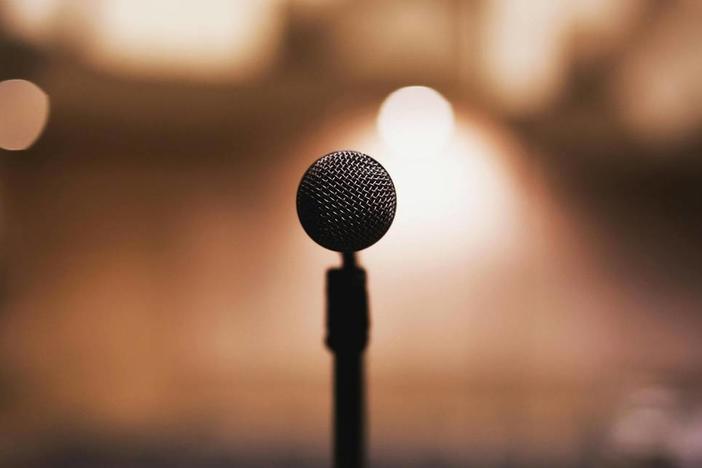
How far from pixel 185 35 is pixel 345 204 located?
8.15 ft

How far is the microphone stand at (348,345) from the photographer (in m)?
0.63

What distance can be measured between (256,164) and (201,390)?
1.10 m

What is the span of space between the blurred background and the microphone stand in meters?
2.00

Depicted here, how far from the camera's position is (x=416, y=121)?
2801 mm

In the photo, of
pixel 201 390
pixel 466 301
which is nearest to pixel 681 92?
pixel 466 301

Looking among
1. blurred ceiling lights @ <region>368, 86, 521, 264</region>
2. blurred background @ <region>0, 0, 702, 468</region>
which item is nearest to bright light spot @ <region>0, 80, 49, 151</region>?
blurred background @ <region>0, 0, 702, 468</region>

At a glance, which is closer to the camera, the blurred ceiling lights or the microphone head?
the microphone head

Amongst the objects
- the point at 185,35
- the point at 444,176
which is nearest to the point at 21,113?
the point at 185,35

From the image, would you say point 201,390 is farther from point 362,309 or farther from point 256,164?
point 362,309

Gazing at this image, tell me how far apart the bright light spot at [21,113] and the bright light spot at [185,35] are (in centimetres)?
31

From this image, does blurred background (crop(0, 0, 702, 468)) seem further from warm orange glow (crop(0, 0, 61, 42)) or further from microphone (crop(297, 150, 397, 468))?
microphone (crop(297, 150, 397, 468))

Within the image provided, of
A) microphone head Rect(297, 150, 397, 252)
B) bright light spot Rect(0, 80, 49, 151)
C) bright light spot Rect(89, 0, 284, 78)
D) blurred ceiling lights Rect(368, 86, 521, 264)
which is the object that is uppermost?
bright light spot Rect(89, 0, 284, 78)

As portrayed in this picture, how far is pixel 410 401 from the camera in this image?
3.04 metres

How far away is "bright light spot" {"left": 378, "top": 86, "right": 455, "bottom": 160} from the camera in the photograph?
2.81m
